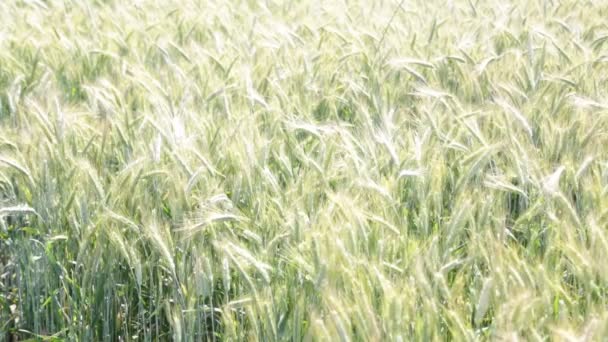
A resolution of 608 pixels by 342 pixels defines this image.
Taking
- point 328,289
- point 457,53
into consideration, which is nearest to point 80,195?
point 328,289

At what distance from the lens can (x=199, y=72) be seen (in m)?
3.02

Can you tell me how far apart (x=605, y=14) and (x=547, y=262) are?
8.43 ft

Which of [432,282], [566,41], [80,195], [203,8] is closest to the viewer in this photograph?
[432,282]

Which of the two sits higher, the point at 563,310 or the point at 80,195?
the point at 80,195

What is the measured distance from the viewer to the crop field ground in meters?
1.63

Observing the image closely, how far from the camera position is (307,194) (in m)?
2.03

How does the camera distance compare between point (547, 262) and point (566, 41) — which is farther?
point (566, 41)

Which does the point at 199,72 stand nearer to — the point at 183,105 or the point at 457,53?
the point at 183,105

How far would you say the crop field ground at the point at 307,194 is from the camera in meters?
1.63

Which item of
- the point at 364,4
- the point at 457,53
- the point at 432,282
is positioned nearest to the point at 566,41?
the point at 457,53

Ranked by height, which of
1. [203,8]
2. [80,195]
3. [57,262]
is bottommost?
[57,262]

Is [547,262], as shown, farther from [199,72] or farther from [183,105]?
[199,72]

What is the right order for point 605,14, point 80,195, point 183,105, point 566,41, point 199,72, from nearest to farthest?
point 80,195, point 183,105, point 199,72, point 566,41, point 605,14

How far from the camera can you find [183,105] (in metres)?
2.49
